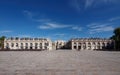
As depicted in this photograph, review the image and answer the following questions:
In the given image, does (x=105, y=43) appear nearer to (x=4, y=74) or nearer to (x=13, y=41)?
(x=13, y=41)

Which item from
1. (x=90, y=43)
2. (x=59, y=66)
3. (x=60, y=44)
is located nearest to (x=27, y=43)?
(x=90, y=43)

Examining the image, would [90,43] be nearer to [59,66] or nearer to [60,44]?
[60,44]

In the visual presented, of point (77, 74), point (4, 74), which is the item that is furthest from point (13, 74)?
point (77, 74)

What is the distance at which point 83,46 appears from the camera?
137875 mm

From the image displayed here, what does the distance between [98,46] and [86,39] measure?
420 inches

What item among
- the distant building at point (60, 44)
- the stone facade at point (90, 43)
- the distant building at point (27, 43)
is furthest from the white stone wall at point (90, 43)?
the distant building at point (60, 44)

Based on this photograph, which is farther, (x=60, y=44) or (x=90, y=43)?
(x=60, y=44)

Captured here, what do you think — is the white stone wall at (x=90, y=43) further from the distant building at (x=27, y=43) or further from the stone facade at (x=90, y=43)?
the distant building at (x=27, y=43)

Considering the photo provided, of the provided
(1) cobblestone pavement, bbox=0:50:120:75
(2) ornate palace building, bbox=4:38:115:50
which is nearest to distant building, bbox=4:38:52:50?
(2) ornate palace building, bbox=4:38:115:50

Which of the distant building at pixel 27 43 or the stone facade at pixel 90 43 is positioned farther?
the stone facade at pixel 90 43

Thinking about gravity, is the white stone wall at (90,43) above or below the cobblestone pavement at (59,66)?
above

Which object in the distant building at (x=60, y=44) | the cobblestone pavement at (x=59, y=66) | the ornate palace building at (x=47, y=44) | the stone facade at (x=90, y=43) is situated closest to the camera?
the cobblestone pavement at (x=59, y=66)

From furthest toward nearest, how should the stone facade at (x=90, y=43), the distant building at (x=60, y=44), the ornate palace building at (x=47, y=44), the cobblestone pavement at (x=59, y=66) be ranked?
the distant building at (x=60, y=44)
the stone facade at (x=90, y=43)
the ornate palace building at (x=47, y=44)
the cobblestone pavement at (x=59, y=66)

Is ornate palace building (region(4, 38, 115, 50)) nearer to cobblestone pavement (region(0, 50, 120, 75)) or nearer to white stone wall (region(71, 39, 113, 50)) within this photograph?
white stone wall (region(71, 39, 113, 50))
